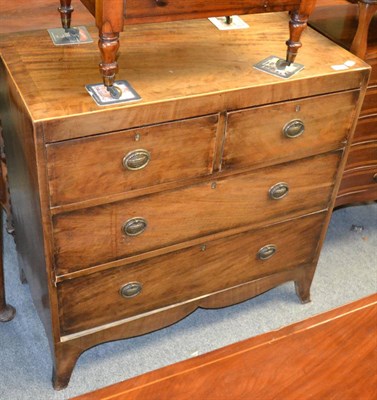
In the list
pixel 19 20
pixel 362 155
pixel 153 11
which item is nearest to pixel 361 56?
pixel 362 155

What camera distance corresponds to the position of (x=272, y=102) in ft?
4.97

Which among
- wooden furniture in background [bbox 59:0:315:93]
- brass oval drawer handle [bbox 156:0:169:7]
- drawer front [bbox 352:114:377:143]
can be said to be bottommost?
drawer front [bbox 352:114:377:143]

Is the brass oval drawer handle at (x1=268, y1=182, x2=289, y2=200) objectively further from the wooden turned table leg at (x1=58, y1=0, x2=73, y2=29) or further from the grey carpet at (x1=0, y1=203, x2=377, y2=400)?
the wooden turned table leg at (x1=58, y1=0, x2=73, y2=29)

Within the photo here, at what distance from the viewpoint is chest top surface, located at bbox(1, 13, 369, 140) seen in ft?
4.40

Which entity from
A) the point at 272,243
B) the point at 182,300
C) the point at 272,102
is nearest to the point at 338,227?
the point at 272,243

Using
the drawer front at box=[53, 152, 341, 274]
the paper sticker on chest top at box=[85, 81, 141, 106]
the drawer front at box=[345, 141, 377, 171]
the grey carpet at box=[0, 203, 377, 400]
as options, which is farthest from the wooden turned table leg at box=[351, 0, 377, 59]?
the grey carpet at box=[0, 203, 377, 400]

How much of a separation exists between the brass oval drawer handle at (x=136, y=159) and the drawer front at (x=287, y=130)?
21cm

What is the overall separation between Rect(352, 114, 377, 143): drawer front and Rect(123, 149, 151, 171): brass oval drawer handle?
0.87m

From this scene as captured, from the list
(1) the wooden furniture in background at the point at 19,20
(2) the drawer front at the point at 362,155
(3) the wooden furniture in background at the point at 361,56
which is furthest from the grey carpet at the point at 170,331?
(2) the drawer front at the point at 362,155

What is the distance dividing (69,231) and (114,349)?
1.97ft

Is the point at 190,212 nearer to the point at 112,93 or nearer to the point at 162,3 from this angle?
the point at 112,93

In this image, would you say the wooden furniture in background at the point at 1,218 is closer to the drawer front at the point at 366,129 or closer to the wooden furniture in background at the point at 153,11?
the wooden furniture in background at the point at 153,11

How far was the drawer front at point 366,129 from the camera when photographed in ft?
6.56

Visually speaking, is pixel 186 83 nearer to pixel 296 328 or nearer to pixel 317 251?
pixel 296 328
